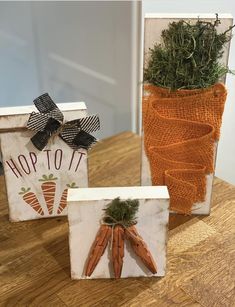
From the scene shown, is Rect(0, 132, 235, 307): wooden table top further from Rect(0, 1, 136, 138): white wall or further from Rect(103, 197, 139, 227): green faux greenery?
Rect(0, 1, 136, 138): white wall

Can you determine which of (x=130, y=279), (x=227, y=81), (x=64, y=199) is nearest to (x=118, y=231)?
(x=130, y=279)

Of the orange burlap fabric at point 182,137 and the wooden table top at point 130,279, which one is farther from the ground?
the orange burlap fabric at point 182,137

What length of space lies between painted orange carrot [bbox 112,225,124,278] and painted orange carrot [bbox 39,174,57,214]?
23cm

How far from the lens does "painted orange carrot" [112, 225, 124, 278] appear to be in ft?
2.47

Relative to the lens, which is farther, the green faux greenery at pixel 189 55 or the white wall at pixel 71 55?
the white wall at pixel 71 55

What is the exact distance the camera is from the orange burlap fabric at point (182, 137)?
0.87 m

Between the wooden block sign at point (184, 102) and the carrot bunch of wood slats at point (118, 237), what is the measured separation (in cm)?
21

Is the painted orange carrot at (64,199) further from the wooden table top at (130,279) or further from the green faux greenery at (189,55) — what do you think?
the green faux greenery at (189,55)

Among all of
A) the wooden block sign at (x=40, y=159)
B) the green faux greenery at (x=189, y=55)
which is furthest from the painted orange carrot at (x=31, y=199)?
the green faux greenery at (x=189, y=55)

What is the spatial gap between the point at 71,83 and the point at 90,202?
3.85ft

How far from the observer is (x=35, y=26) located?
1721 mm

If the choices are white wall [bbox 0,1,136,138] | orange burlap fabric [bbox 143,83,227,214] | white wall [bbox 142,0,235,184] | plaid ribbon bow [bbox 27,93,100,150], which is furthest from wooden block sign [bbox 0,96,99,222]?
white wall [bbox 0,1,136,138]

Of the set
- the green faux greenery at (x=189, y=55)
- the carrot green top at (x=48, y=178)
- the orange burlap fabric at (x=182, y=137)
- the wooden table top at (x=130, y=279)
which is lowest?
the wooden table top at (x=130, y=279)

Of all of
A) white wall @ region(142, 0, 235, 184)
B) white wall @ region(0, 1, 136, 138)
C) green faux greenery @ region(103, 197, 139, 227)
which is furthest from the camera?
white wall @ region(0, 1, 136, 138)
